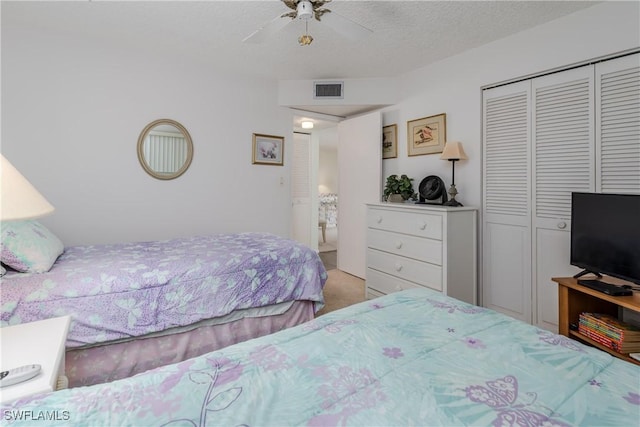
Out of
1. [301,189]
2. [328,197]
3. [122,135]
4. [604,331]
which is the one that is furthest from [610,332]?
[328,197]

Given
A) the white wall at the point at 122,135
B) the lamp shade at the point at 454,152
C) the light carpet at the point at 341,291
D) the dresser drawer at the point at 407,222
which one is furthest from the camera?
the light carpet at the point at 341,291

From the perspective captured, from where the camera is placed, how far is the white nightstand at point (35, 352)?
0.87 m

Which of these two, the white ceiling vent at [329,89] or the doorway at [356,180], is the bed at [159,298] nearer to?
the doorway at [356,180]

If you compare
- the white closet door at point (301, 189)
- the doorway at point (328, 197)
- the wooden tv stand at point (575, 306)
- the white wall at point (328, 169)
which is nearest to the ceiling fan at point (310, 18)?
the wooden tv stand at point (575, 306)

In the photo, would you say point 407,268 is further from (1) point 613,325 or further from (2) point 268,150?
(2) point 268,150

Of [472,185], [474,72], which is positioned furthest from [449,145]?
[474,72]

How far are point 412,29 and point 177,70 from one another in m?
2.31

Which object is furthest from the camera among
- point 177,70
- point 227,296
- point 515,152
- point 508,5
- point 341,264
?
→ point 341,264

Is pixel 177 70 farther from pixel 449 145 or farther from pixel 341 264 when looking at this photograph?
pixel 341 264

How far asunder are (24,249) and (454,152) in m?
3.21

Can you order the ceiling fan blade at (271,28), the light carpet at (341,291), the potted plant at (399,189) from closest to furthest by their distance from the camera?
1. the ceiling fan blade at (271,28)
2. the light carpet at (341,291)
3. the potted plant at (399,189)

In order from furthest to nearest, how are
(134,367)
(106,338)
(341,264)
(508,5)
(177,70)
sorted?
(341,264) < (177,70) < (508,5) < (134,367) < (106,338)

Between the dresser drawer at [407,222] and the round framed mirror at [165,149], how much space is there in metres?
2.06

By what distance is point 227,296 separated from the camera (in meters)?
2.12
